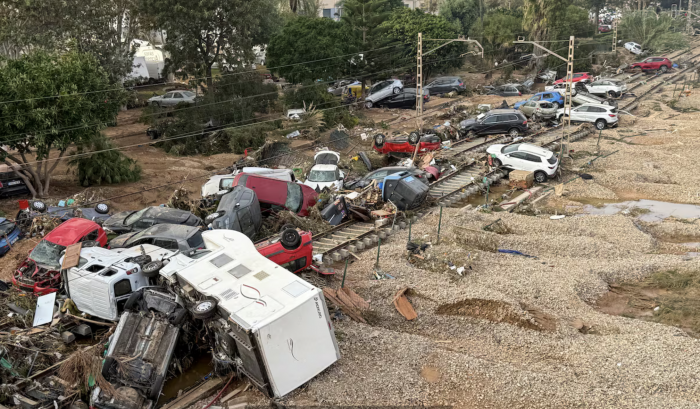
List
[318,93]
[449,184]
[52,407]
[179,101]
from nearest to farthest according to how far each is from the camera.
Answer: [52,407] → [449,184] → [318,93] → [179,101]

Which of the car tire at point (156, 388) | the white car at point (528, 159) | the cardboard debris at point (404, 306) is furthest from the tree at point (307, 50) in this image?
the car tire at point (156, 388)

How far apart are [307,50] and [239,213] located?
22.1m

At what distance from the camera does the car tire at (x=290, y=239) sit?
13500 mm

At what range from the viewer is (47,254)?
14055 millimetres

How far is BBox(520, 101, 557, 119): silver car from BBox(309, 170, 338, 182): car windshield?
1705 cm

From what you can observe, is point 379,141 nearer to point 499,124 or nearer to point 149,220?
point 499,124

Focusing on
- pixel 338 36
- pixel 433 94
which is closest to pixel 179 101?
pixel 338 36

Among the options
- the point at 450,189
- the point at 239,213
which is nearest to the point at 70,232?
the point at 239,213

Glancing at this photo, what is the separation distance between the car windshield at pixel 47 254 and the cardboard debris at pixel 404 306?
864 cm

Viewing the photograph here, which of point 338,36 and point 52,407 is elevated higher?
point 338,36

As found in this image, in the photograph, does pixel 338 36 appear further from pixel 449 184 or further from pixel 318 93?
pixel 449 184

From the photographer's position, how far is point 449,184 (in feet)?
76.1

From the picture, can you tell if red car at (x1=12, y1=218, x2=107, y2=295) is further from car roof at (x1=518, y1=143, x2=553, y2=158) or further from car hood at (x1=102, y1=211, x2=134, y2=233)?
car roof at (x1=518, y1=143, x2=553, y2=158)

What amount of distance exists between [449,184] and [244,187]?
9.53 metres
